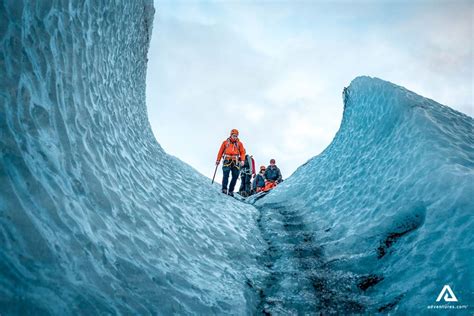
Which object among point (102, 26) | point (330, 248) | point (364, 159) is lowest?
point (330, 248)

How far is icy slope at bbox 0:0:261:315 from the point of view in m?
1.87

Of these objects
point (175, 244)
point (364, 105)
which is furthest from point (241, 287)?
point (364, 105)

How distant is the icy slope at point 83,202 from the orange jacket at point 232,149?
420cm

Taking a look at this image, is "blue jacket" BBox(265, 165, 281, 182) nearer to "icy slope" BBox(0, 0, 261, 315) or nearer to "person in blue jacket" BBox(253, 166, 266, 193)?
"person in blue jacket" BBox(253, 166, 266, 193)

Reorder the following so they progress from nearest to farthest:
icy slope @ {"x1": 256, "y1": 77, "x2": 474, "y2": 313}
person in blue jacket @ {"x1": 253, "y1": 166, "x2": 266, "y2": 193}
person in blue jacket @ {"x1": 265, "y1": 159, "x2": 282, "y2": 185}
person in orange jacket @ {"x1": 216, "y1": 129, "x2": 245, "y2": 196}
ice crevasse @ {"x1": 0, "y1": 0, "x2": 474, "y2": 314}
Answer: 1. ice crevasse @ {"x1": 0, "y1": 0, "x2": 474, "y2": 314}
2. icy slope @ {"x1": 256, "y1": 77, "x2": 474, "y2": 313}
3. person in orange jacket @ {"x1": 216, "y1": 129, "x2": 245, "y2": 196}
4. person in blue jacket @ {"x1": 265, "y1": 159, "x2": 282, "y2": 185}
5. person in blue jacket @ {"x1": 253, "y1": 166, "x2": 266, "y2": 193}

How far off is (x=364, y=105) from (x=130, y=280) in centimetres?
643

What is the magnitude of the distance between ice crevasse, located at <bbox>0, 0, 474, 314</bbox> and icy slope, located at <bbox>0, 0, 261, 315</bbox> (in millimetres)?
11

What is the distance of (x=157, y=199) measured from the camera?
13.6 feet

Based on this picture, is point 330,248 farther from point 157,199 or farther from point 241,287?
point 157,199

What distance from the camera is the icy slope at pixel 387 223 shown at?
2.96 m

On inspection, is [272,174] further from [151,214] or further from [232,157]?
[151,214]

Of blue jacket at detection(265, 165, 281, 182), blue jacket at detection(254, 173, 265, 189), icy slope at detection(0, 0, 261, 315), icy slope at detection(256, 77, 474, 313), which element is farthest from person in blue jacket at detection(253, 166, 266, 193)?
icy slope at detection(0, 0, 261, 315)

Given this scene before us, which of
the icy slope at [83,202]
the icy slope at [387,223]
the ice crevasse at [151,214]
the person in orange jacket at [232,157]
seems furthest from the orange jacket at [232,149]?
the icy slope at [83,202]

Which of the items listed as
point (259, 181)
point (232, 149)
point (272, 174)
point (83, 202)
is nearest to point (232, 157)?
point (232, 149)
